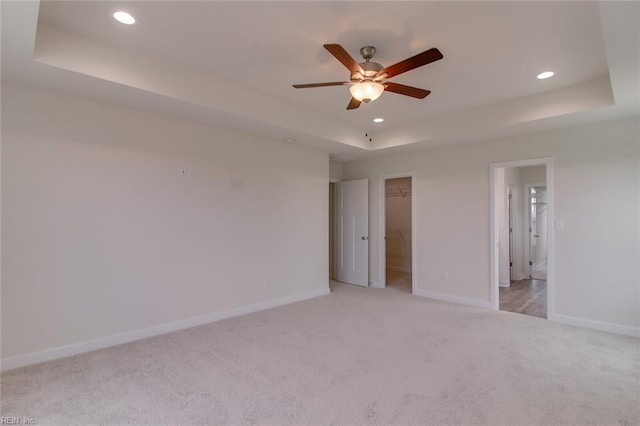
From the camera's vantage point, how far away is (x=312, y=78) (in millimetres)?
3248

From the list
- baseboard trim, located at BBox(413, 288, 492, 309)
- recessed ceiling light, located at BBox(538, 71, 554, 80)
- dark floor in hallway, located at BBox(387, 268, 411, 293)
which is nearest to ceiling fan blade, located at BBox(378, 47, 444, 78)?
recessed ceiling light, located at BBox(538, 71, 554, 80)

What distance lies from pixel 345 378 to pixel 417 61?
252 cm

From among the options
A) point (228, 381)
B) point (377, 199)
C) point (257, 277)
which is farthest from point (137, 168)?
point (377, 199)

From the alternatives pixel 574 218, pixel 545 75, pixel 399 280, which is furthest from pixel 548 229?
pixel 399 280

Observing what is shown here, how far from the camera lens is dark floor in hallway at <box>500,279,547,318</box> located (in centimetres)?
454

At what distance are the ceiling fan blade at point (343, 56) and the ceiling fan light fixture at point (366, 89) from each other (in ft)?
0.36

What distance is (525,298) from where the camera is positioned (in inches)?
203

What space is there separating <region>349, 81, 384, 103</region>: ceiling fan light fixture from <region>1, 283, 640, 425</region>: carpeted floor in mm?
2358

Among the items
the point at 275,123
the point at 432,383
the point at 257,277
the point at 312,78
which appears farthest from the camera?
the point at 257,277

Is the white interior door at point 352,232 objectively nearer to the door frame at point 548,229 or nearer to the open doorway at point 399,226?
the open doorway at point 399,226

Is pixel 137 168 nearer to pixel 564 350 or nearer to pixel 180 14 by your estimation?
pixel 180 14

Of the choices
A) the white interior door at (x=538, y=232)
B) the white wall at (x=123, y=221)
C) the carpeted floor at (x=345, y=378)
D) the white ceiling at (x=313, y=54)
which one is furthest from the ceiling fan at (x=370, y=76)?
the white interior door at (x=538, y=232)

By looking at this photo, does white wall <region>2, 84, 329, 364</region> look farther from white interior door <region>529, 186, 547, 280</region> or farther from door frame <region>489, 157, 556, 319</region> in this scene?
white interior door <region>529, 186, 547, 280</region>

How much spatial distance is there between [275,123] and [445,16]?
2.21 m
